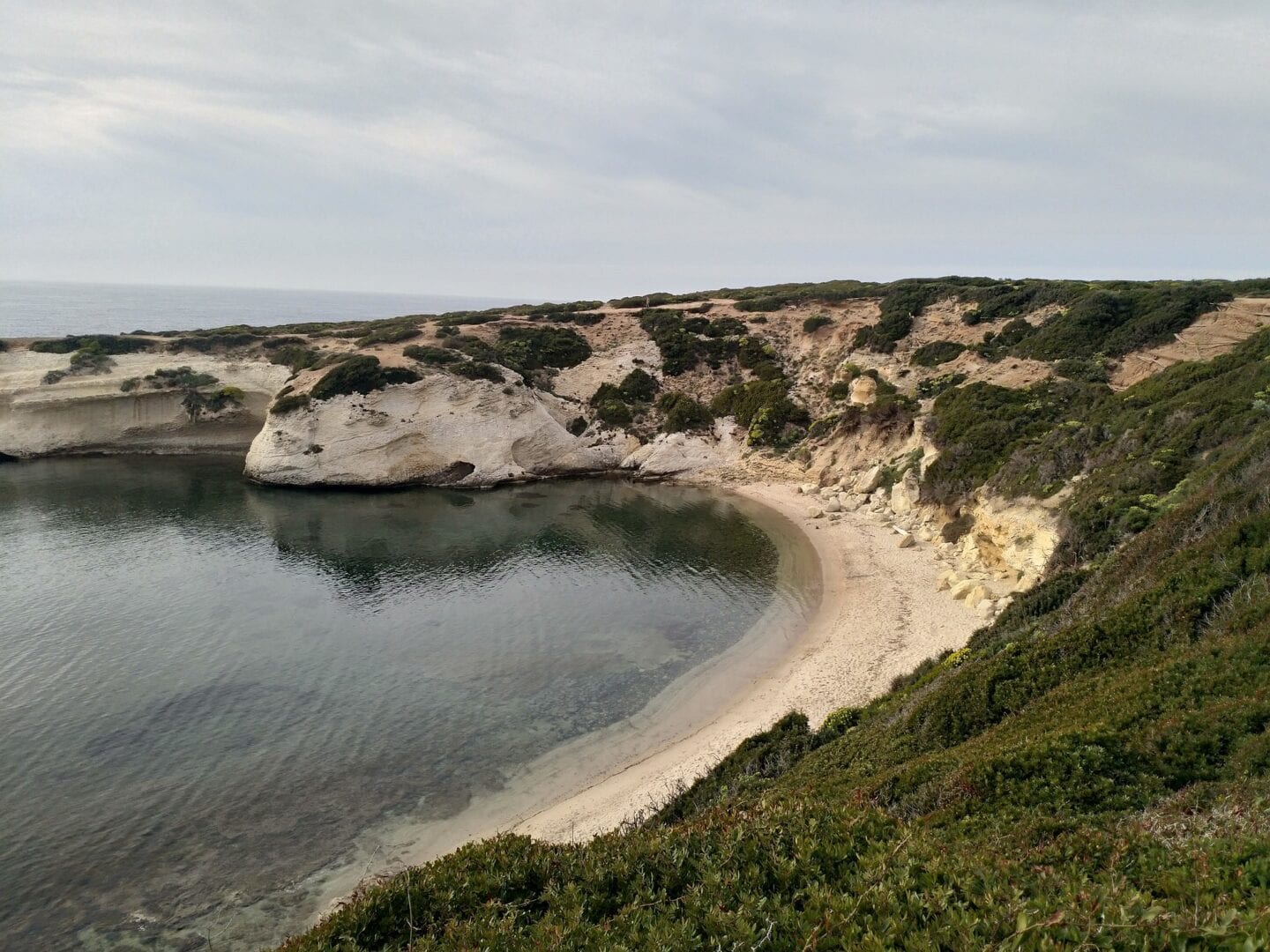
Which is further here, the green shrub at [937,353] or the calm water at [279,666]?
the green shrub at [937,353]

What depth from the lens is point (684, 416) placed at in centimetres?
5009

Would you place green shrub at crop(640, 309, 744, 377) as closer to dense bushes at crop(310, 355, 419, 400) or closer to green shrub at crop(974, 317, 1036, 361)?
green shrub at crop(974, 317, 1036, 361)

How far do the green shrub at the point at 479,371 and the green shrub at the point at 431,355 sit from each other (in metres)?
1.25

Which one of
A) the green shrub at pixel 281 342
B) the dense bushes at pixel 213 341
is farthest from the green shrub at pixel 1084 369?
the dense bushes at pixel 213 341

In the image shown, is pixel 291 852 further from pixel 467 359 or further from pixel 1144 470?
pixel 467 359

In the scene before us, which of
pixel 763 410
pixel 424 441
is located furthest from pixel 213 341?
pixel 763 410

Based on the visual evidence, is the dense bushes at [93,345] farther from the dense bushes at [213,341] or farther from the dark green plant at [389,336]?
the dark green plant at [389,336]

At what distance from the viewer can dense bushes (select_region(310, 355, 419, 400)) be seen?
44.7 metres

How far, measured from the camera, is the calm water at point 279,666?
13.5 metres

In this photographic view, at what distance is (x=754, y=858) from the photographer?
6301 mm

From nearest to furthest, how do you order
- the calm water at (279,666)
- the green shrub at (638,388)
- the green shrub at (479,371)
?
the calm water at (279,666), the green shrub at (479,371), the green shrub at (638,388)

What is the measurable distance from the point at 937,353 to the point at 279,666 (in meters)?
42.8

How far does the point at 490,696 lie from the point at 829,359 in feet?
135

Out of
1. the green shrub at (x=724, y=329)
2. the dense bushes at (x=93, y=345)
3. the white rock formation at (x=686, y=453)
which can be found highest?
the green shrub at (x=724, y=329)
